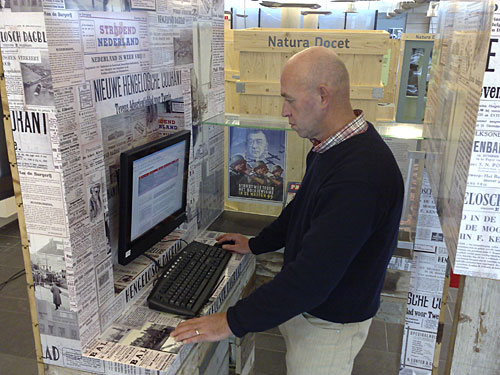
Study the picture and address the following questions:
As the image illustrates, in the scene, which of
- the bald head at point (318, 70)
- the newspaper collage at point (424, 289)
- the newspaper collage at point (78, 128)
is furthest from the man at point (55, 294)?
the newspaper collage at point (424, 289)

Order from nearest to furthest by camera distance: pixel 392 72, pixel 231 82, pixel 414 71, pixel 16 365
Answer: pixel 16 365 < pixel 231 82 < pixel 414 71 < pixel 392 72

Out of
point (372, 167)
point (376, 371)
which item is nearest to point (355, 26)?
point (376, 371)

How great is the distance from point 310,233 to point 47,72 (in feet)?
2.81

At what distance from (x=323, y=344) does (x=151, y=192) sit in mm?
866

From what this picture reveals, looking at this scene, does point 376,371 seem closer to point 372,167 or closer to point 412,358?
point 412,358

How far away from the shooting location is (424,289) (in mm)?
2178

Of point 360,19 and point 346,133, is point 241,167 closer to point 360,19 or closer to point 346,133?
point 346,133

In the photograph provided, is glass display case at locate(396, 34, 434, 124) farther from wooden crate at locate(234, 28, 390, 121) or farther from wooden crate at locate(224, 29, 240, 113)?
wooden crate at locate(234, 28, 390, 121)

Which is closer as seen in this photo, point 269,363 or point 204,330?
point 204,330

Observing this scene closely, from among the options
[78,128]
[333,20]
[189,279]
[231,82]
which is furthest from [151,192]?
[333,20]

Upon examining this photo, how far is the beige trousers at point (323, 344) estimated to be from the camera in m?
1.66

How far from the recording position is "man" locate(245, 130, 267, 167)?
2.43 metres

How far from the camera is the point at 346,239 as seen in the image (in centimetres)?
135

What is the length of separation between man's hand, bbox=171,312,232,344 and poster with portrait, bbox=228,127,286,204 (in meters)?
1.08
